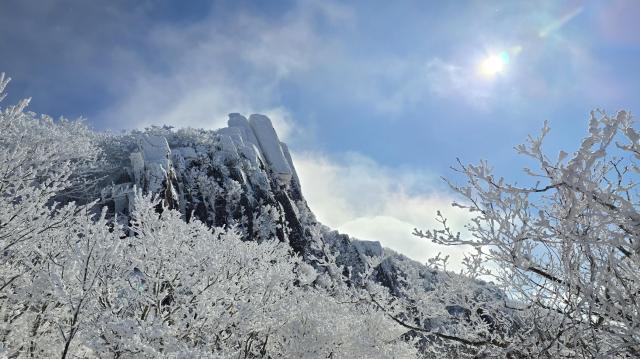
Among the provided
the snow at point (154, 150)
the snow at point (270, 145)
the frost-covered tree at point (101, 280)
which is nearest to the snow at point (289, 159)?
the snow at point (270, 145)

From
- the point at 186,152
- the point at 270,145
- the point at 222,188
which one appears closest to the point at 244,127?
the point at 270,145

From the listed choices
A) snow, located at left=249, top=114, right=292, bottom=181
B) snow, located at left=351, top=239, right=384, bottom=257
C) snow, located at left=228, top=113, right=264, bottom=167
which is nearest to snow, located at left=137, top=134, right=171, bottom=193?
snow, located at left=228, top=113, right=264, bottom=167

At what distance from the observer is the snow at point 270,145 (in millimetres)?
74062

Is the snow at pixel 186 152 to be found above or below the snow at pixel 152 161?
above

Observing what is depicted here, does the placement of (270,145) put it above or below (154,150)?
above

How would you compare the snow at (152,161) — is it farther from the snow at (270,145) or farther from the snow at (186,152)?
the snow at (270,145)

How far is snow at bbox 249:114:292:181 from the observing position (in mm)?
74062

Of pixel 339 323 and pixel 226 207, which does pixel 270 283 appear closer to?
pixel 339 323

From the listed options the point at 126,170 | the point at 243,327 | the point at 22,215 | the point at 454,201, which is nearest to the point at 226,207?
the point at 126,170

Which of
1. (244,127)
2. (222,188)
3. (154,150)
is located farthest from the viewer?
(244,127)

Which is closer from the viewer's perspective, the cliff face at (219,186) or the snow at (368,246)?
the cliff face at (219,186)

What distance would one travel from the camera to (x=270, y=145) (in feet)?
254

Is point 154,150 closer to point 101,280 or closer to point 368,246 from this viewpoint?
point 368,246

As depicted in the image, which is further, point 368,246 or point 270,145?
point 270,145
